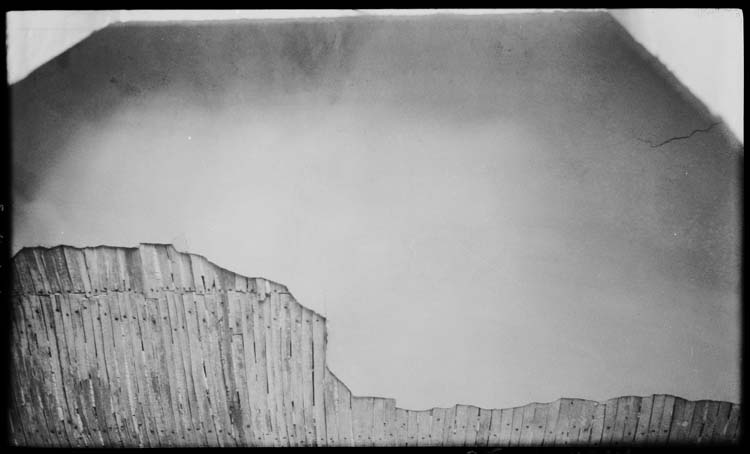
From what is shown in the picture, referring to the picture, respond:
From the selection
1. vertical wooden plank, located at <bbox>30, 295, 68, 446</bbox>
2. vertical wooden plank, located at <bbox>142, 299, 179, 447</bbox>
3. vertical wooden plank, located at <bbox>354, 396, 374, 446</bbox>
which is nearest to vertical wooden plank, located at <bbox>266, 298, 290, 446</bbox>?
vertical wooden plank, located at <bbox>354, 396, 374, 446</bbox>

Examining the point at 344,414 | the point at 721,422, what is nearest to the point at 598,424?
the point at 721,422

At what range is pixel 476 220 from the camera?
247 centimetres

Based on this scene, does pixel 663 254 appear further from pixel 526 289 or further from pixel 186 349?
pixel 186 349

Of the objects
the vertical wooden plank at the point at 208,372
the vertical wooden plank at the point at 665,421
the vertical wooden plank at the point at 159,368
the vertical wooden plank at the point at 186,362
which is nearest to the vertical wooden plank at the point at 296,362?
the vertical wooden plank at the point at 208,372

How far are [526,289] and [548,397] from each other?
0.55 m

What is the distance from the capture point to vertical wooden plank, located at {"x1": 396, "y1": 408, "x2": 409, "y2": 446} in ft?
8.26

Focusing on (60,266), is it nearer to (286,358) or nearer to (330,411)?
(286,358)

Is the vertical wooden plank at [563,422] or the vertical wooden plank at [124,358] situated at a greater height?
the vertical wooden plank at [124,358]

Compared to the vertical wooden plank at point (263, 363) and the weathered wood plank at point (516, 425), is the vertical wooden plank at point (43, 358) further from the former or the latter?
the weathered wood plank at point (516, 425)

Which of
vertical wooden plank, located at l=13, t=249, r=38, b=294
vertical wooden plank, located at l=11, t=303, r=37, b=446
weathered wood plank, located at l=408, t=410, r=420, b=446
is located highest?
vertical wooden plank, located at l=13, t=249, r=38, b=294

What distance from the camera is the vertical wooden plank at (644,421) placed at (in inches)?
97.4

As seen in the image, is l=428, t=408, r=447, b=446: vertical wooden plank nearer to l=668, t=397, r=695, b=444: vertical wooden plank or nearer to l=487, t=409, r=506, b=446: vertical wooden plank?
l=487, t=409, r=506, b=446: vertical wooden plank

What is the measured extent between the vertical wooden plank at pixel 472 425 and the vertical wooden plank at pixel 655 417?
33.7 inches

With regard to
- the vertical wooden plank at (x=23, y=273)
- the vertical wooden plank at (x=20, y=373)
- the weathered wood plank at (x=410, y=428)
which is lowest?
the weathered wood plank at (x=410, y=428)
